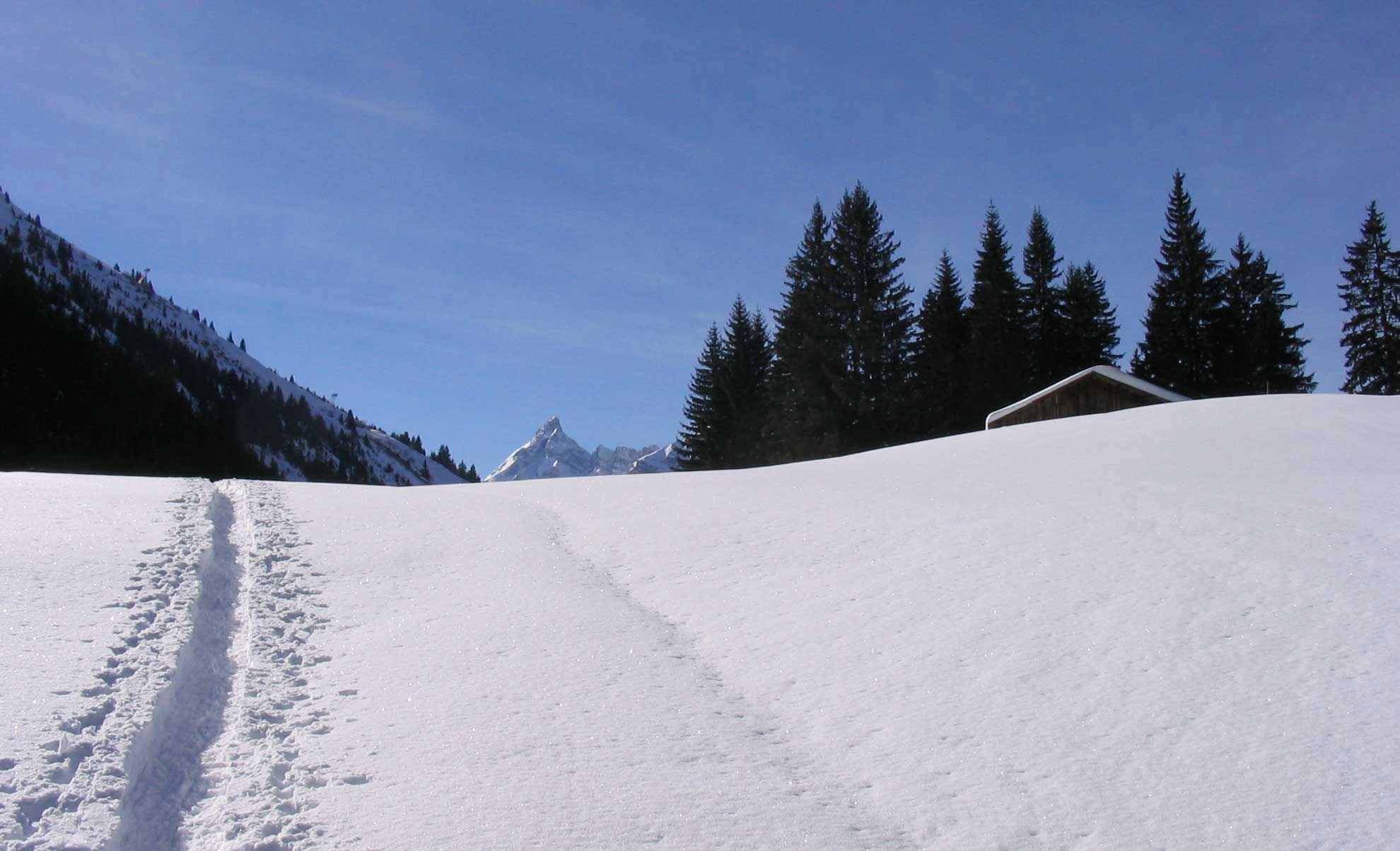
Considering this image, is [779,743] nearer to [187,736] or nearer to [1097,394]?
[187,736]

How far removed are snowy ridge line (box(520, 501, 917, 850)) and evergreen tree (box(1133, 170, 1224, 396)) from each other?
43188 mm

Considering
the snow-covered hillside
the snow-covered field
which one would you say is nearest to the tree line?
the snow-covered field

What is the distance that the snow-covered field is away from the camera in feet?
17.1

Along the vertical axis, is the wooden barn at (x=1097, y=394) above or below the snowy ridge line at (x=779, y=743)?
above

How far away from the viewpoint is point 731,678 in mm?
7586

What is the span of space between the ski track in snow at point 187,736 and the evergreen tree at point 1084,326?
144ft

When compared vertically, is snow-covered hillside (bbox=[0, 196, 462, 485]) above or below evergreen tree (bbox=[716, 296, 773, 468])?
above

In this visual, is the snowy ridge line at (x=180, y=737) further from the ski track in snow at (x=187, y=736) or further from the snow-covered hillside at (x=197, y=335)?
the snow-covered hillside at (x=197, y=335)

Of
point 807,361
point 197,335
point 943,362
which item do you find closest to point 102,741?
point 807,361

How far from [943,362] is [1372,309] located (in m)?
20.7

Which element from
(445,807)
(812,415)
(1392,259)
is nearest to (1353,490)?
(445,807)

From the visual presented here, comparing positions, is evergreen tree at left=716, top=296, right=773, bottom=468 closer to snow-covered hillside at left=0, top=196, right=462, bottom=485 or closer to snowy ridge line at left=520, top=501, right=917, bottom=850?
snowy ridge line at left=520, top=501, right=917, bottom=850

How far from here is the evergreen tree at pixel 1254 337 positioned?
149 ft

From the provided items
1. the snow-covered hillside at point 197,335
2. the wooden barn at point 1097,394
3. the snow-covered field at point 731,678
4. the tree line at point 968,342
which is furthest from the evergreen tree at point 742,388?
the snow-covered hillside at point 197,335
